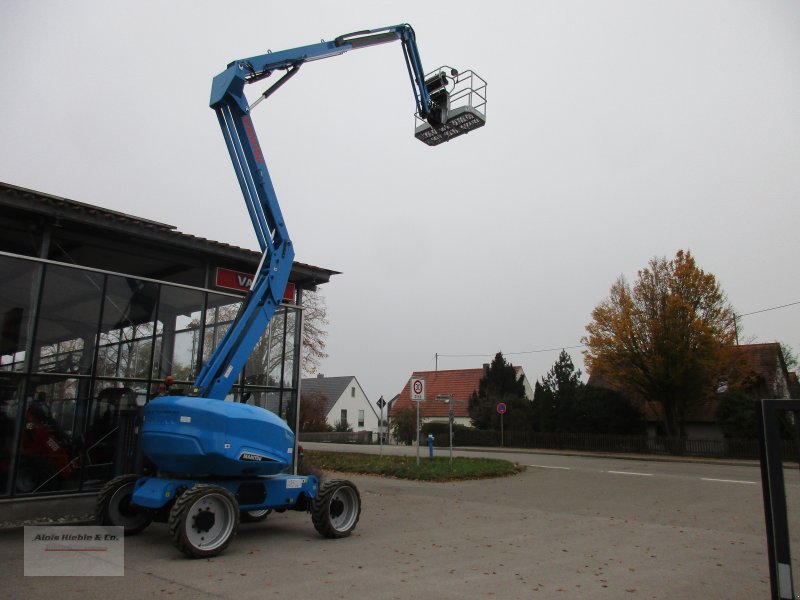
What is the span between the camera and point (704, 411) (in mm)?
38062

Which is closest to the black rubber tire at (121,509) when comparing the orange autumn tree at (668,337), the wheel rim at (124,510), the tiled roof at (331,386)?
the wheel rim at (124,510)

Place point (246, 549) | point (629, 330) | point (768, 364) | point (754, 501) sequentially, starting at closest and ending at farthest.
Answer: point (246, 549), point (754, 501), point (629, 330), point (768, 364)

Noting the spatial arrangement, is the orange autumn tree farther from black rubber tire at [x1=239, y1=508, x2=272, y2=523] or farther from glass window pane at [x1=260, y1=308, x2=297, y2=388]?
black rubber tire at [x1=239, y1=508, x2=272, y2=523]

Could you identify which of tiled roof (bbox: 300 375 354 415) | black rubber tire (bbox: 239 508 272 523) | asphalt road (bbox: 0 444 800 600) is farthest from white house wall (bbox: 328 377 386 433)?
black rubber tire (bbox: 239 508 272 523)

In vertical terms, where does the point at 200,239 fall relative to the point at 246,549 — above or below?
above

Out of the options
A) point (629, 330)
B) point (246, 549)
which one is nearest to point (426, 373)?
point (629, 330)

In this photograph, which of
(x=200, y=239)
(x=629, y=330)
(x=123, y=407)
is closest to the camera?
(x=123, y=407)

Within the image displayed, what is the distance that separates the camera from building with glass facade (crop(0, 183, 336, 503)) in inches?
382

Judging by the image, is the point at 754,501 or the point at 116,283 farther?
the point at 754,501

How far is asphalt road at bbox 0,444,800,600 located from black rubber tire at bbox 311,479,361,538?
0.20 m

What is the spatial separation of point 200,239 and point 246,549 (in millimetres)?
6460

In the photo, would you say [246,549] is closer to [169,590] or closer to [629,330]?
[169,590]

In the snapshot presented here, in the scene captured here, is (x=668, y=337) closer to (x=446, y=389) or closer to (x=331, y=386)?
(x=446, y=389)

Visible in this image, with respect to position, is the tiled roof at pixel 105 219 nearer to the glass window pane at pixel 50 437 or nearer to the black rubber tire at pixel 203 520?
the glass window pane at pixel 50 437
